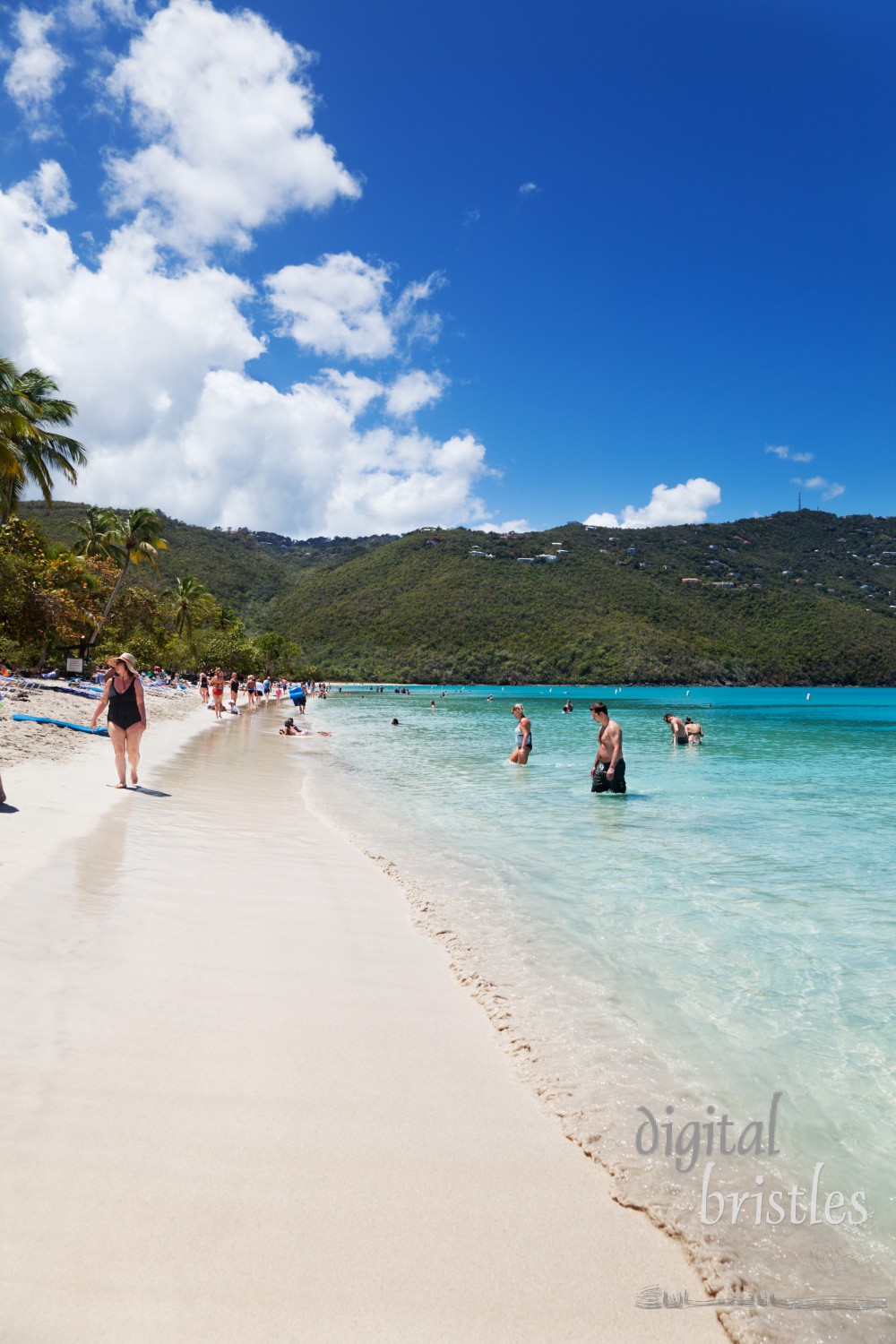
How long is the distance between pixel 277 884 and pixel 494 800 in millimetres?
6776

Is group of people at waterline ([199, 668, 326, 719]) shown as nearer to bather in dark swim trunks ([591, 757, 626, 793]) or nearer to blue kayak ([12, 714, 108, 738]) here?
blue kayak ([12, 714, 108, 738])

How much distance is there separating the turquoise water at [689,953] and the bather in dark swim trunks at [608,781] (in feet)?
1.23

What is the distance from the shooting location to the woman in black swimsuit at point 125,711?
389 inches

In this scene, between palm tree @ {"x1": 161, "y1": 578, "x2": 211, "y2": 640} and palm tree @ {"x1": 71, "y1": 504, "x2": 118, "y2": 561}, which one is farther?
palm tree @ {"x1": 161, "y1": 578, "x2": 211, "y2": 640}

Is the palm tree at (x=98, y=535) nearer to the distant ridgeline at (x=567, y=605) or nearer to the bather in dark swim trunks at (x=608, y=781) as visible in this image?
the bather in dark swim trunks at (x=608, y=781)

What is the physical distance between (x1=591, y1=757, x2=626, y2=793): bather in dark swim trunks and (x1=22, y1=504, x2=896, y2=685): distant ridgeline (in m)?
80.4

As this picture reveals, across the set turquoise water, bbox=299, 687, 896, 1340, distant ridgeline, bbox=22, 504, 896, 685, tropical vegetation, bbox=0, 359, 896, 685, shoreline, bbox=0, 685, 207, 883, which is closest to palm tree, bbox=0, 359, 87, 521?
shoreline, bbox=0, 685, 207, 883

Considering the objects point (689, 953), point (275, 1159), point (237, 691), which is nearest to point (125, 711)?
point (689, 953)

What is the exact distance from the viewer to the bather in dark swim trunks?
1333 cm

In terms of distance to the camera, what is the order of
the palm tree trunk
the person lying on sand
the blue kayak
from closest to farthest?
the blue kayak
the person lying on sand
the palm tree trunk

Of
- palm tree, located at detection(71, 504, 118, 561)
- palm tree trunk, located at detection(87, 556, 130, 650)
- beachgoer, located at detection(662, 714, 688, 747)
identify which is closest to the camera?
beachgoer, located at detection(662, 714, 688, 747)

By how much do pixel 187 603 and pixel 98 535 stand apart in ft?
61.9

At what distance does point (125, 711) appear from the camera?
10.0 m

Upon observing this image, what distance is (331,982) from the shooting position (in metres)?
4.14
